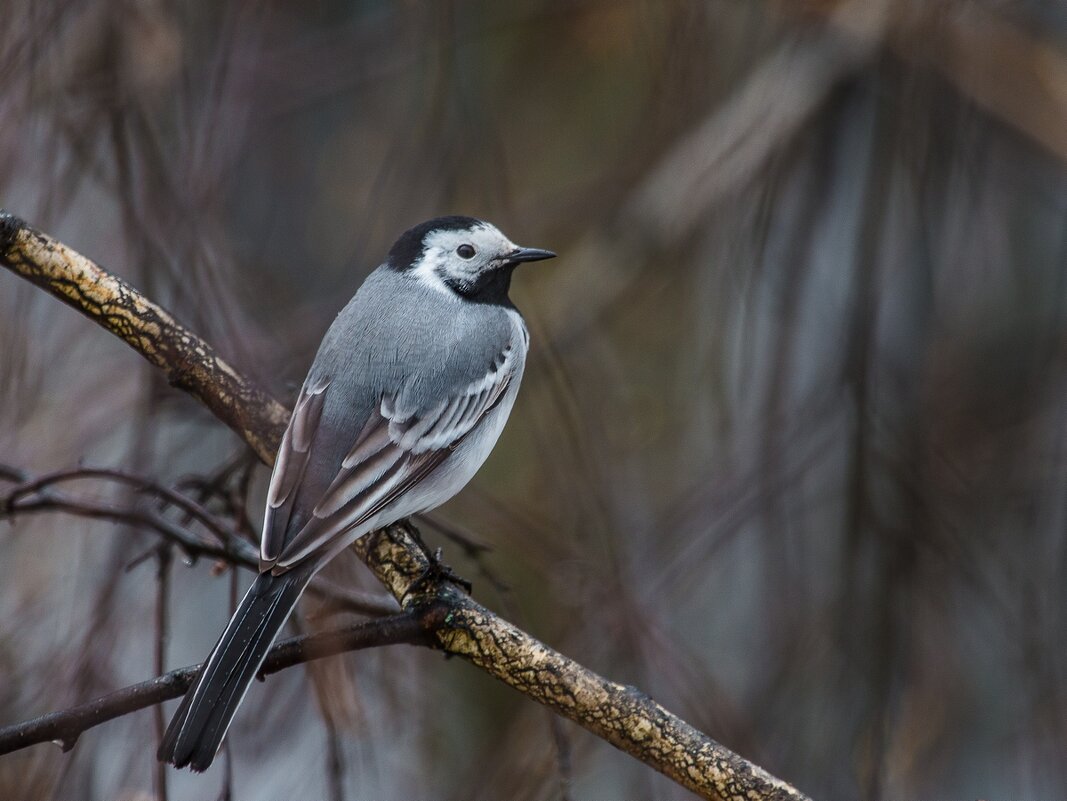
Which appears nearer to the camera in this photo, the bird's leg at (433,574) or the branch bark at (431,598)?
the branch bark at (431,598)

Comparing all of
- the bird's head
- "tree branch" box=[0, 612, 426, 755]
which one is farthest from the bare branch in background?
the bird's head

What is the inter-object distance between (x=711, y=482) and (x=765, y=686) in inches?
25.9

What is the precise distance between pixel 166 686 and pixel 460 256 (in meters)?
1.71

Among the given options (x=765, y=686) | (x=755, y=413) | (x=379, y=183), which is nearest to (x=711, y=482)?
(x=755, y=413)

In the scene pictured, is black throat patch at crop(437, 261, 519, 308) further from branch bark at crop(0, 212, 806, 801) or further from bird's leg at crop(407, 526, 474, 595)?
bird's leg at crop(407, 526, 474, 595)

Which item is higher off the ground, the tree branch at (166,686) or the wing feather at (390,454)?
the wing feather at (390,454)

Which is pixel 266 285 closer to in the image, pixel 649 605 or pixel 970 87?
pixel 649 605

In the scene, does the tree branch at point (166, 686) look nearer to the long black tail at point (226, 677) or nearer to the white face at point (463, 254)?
the long black tail at point (226, 677)

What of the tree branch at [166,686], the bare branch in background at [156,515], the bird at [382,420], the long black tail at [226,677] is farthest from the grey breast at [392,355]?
the tree branch at [166,686]

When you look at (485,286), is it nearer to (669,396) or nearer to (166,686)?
(166,686)

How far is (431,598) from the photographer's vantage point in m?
2.42

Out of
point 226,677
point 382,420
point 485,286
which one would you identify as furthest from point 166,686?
point 485,286

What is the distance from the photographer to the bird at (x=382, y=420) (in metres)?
2.31

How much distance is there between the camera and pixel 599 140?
5922 mm
